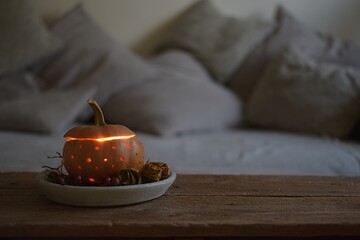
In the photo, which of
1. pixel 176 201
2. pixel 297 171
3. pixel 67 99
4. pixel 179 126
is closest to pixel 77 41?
pixel 67 99

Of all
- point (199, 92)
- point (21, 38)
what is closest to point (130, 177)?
point (199, 92)

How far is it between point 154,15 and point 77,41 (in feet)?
1.59

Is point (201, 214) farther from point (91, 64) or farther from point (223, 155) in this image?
point (91, 64)

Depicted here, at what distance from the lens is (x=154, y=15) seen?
234 centimetres

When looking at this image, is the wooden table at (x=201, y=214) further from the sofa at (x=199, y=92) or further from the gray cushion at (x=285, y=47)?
the gray cushion at (x=285, y=47)

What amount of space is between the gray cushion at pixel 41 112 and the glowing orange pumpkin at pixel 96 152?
0.75 metres

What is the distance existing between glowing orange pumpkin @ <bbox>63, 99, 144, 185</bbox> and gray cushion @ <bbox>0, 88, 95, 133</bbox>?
746 millimetres

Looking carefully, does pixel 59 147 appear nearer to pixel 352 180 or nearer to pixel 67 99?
pixel 67 99

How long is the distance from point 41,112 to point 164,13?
97 centimetres

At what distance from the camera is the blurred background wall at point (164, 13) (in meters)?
2.30

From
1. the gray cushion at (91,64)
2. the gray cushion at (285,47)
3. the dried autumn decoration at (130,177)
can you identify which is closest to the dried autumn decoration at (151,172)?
the dried autumn decoration at (130,177)

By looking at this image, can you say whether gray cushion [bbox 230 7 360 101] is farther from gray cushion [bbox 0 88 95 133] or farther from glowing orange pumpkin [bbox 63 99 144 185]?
glowing orange pumpkin [bbox 63 99 144 185]

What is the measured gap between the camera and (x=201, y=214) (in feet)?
2.70

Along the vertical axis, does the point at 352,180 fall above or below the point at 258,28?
below
